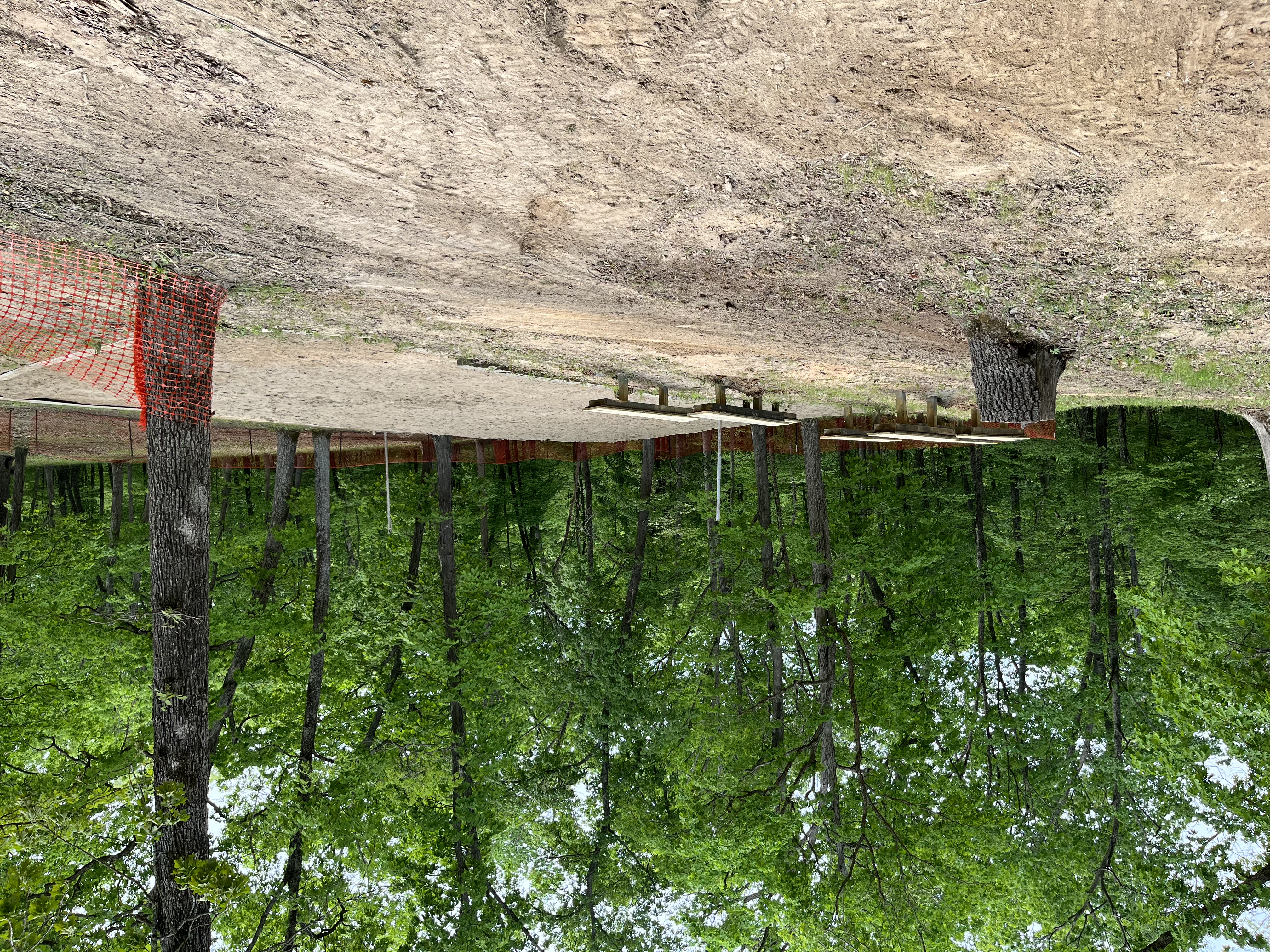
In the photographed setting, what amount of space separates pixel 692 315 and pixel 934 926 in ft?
35.1

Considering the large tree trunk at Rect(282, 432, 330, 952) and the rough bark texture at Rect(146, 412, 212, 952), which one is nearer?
the rough bark texture at Rect(146, 412, 212, 952)

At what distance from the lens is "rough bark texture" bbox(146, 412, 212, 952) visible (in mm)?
5957

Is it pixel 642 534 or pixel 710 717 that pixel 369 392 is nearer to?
pixel 710 717

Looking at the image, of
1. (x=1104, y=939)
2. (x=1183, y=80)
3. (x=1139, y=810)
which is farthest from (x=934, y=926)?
(x=1183, y=80)

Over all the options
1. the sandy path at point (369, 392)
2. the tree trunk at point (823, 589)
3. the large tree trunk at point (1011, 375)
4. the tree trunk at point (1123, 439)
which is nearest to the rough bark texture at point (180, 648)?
the sandy path at point (369, 392)

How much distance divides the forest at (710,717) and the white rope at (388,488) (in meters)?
0.34

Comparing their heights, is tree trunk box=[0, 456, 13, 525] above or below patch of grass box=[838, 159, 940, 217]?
below

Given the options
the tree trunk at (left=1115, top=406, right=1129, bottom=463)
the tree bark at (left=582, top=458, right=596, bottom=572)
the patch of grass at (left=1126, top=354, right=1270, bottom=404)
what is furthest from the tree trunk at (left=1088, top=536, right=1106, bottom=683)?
the tree bark at (left=582, top=458, right=596, bottom=572)

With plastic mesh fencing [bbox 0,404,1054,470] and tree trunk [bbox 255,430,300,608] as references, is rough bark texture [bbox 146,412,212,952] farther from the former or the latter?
tree trunk [bbox 255,430,300,608]

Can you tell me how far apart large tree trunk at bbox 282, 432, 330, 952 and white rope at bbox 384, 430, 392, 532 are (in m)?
1.05

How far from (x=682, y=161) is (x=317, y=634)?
11894 millimetres

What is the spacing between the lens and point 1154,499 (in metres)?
16.9

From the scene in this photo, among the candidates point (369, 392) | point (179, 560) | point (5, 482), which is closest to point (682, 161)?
point (179, 560)

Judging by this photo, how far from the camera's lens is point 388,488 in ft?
49.3
